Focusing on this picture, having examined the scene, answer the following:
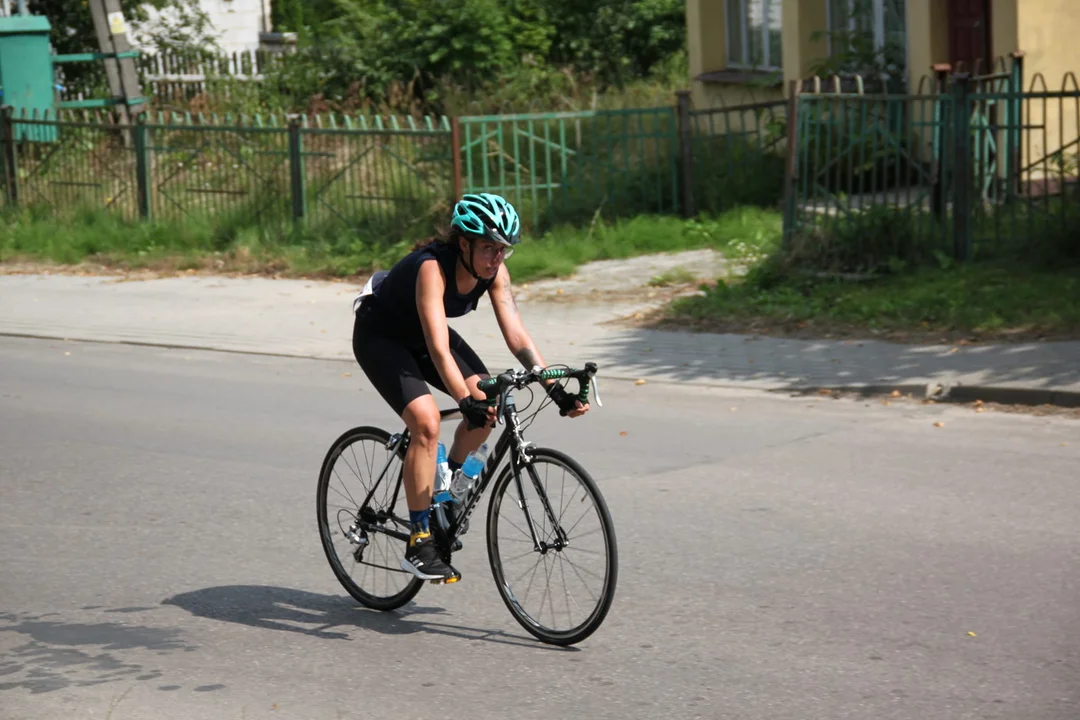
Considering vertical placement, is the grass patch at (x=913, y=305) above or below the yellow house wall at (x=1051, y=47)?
below

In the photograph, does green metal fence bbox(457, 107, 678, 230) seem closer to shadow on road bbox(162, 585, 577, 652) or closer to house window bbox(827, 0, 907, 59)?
house window bbox(827, 0, 907, 59)

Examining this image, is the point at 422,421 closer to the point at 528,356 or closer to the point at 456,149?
the point at 528,356

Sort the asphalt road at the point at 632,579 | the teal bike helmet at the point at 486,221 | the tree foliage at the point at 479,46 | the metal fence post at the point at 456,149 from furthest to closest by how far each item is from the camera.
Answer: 1. the tree foliage at the point at 479,46
2. the metal fence post at the point at 456,149
3. the teal bike helmet at the point at 486,221
4. the asphalt road at the point at 632,579

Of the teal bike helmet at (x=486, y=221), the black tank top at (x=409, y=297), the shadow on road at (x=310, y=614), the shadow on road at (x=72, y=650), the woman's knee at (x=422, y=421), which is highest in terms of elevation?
the teal bike helmet at (x=486, y=221)

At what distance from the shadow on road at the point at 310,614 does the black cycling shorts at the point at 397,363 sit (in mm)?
837

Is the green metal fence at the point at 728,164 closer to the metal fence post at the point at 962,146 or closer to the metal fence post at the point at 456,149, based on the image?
the metal fence post at the point at 456,149

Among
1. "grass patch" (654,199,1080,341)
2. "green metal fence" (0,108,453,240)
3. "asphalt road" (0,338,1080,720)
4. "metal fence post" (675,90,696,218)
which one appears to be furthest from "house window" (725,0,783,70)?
"asphalt road" (0,338,1080,720)

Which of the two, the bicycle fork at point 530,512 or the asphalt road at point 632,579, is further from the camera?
the bicycle fork at point 530,512

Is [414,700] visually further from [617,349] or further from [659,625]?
[617,349]

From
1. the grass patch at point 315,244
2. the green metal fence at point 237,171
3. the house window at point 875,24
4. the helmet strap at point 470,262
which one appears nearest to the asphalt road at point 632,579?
the helmet strap at point 470,262

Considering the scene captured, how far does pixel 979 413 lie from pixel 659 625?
4.31 meters

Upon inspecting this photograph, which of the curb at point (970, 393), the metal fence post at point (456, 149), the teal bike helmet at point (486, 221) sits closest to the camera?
the teal bike helmet at point (486, 221)

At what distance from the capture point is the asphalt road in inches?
185

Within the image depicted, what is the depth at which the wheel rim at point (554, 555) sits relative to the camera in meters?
5.06
